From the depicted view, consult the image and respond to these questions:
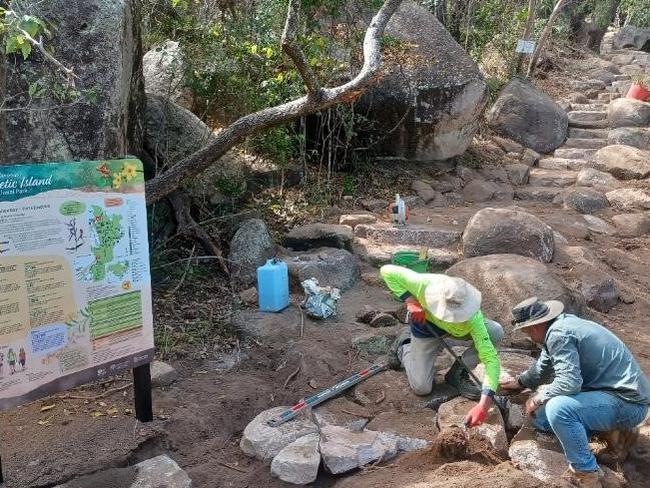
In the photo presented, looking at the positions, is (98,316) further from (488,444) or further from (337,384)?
(488,444)

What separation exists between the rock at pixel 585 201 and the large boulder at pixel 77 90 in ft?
21.2

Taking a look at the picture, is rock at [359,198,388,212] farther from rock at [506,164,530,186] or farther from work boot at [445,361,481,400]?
work boot at [445,361,481,400]

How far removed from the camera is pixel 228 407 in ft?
14.3

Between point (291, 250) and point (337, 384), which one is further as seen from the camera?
point (291, 250)

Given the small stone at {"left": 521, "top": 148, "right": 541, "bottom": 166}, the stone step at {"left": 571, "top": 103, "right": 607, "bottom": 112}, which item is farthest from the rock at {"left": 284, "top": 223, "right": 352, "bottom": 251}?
the stone step at {"left": 571, "top": 103, "right": 607, "bottom": 112}

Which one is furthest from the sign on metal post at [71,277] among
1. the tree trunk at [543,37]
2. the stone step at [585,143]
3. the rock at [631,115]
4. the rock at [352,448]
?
the tree trunk at [543,37]

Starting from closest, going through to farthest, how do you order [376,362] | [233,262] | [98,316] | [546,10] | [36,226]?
[36,226] → [98,316] → [376,362] → [233,262] → [546,10]

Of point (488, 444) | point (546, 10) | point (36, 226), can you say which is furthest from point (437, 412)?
point (546, 10)

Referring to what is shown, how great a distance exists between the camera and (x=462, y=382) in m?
4.31

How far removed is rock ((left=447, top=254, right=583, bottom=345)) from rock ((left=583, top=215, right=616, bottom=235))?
313 centimetres

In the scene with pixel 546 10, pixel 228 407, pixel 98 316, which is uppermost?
pixel 546 10

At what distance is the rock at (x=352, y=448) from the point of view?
355cm

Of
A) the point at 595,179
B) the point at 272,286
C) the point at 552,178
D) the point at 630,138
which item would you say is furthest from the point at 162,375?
the point at 630,138

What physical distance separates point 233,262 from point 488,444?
3317 millimetres
